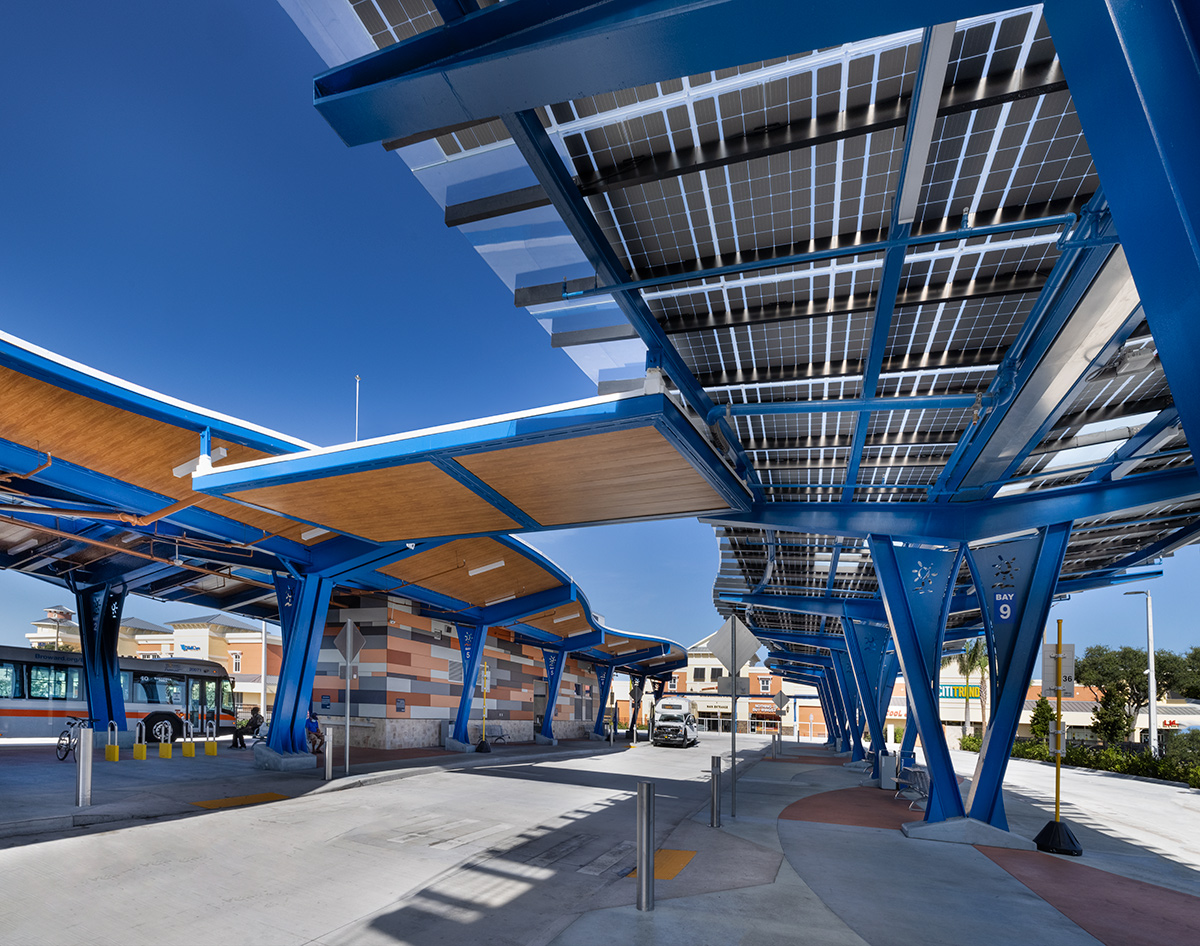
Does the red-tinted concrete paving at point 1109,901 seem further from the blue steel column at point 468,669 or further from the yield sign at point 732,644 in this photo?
the blue steel column at point 468,669

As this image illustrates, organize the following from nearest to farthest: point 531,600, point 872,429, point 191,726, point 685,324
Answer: point 685,324, point 872,429, point 531,600, point 191,726

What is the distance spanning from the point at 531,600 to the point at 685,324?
2230 centimetres

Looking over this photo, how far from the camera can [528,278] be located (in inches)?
289

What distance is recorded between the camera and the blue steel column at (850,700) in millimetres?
34438

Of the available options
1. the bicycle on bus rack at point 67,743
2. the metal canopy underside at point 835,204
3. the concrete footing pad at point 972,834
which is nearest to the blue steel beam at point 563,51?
the metal canopy underside at point 835,204

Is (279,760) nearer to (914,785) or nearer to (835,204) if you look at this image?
(914,785)

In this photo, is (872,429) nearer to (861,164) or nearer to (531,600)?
(861,164)

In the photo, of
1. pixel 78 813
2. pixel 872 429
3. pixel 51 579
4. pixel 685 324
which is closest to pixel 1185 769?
pixel 872 429

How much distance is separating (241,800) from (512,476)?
8.40m

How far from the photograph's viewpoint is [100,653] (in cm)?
2481

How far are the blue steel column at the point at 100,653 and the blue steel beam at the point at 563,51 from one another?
26106mm

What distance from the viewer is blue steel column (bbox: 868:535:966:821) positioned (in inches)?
527

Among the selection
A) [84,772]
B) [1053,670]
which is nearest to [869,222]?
[1053,670]

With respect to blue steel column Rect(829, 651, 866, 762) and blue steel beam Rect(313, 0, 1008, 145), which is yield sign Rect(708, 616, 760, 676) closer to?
blue steel beam Rect(313, 0, 1008, 145)
